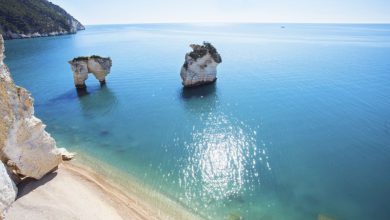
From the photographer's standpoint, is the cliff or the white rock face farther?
the cliff

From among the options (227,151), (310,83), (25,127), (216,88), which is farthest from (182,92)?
(25,127)

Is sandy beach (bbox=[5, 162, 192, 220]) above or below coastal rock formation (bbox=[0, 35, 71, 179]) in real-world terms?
below

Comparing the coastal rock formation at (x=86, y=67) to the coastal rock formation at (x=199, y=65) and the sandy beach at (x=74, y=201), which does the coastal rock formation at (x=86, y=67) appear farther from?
the sandy beach at (x=74, y=201)

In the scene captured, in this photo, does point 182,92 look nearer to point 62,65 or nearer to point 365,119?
point 365,119

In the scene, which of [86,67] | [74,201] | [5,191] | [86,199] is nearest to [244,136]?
[86,199]

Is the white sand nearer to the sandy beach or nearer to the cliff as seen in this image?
the sandy beach

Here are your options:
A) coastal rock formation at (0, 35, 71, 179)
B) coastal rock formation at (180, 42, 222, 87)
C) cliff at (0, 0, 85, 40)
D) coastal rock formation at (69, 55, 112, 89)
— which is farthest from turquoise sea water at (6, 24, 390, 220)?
cliff at (0, 0, 85, 40)

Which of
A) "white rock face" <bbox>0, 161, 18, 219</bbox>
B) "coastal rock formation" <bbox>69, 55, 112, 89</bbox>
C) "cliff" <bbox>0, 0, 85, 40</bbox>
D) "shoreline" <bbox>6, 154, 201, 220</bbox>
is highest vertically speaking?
"cliff" <bbox>0, 0, 85, 40</bbox>
